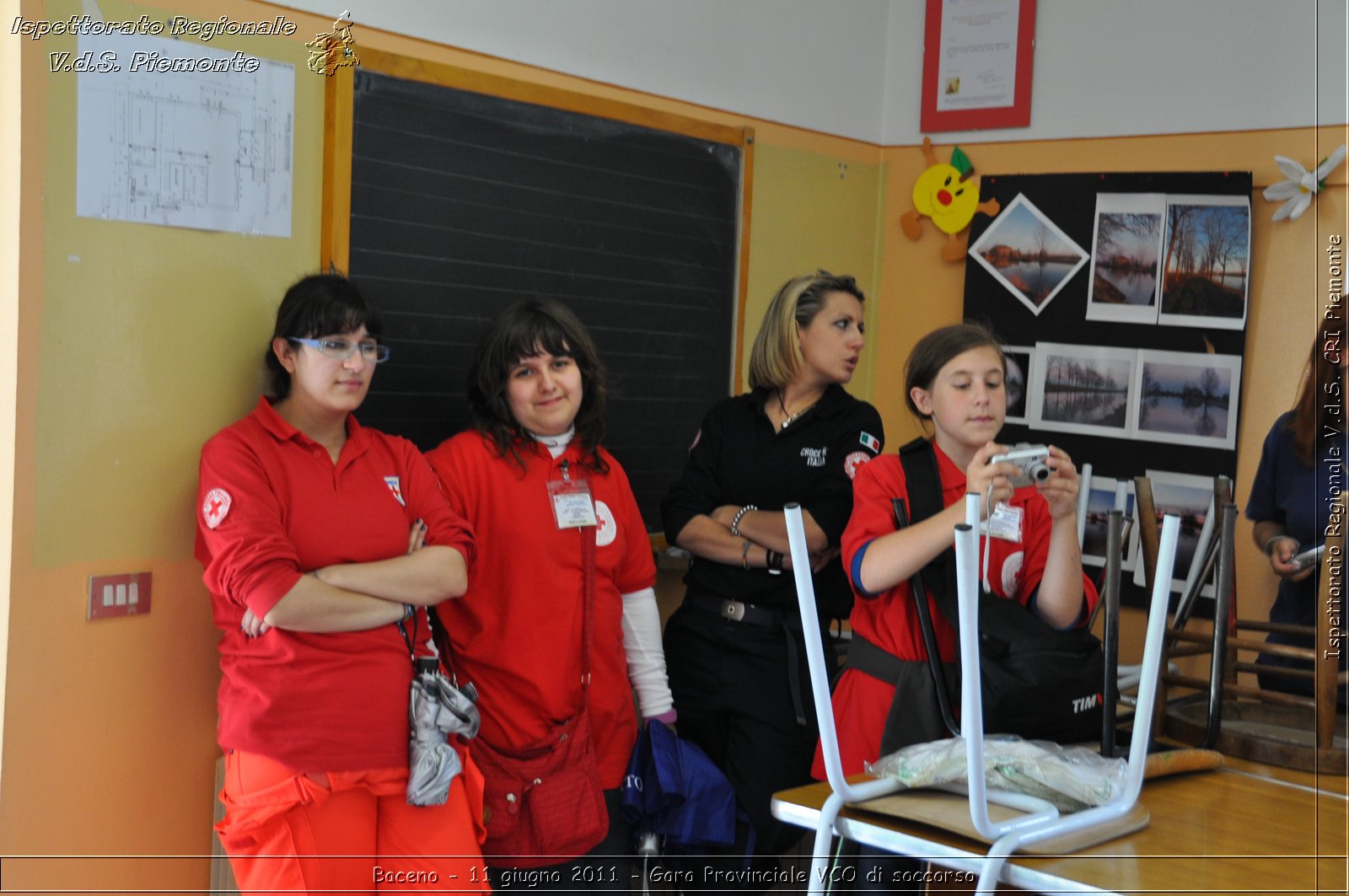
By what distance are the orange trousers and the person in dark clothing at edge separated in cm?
77

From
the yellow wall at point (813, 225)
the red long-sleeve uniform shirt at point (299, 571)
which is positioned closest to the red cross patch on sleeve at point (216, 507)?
the red long-sleeve uniform shirt at point (299, 571)

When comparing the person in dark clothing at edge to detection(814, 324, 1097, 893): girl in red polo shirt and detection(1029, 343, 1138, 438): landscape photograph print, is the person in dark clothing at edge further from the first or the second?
detection(1029, 343, 1138, 438): landscape photograph print

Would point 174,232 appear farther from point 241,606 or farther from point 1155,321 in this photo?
point 1155,321

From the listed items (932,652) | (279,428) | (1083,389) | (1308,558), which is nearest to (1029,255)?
(1083,389)

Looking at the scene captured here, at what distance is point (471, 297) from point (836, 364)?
0.90 meters

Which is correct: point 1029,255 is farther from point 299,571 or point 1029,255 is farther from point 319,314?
point 299,571

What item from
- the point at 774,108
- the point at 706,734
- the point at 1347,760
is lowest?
the point at 706,734

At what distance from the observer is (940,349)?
2.36 metres

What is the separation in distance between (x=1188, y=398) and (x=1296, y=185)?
0.66 m

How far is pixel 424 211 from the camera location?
2.75 m

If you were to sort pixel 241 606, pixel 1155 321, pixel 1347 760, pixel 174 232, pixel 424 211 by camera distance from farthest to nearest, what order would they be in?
1. pixel 1155 321
2. pixel 424 211
3. pixel 174 232
4. pixel 241 606
5. pixel 1347 760

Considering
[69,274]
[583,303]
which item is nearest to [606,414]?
[583,303]

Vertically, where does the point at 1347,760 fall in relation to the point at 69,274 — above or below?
below

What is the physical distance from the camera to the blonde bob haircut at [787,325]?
2.91 metres
